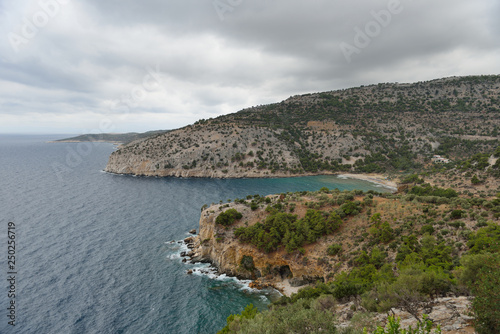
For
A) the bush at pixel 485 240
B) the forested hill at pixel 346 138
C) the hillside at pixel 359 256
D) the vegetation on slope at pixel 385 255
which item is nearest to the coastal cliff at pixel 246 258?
the hillside at pixel 359 256

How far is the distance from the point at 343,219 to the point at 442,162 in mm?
83007

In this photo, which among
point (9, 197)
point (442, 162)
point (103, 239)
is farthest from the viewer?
point (442, 162)

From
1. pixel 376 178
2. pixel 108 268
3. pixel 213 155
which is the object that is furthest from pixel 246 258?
pixel 376 178

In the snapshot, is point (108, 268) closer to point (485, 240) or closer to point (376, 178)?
point (485, 240)

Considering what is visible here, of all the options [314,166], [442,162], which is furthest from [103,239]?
[442,162]

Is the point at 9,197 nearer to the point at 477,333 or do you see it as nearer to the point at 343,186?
the point at 477,333

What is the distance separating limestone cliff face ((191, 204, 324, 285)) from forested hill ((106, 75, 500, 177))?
6205cm

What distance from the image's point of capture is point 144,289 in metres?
32.2

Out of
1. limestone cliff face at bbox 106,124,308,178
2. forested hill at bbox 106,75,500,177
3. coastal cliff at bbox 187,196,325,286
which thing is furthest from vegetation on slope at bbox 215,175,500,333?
forested hill at bbox 106,75,500,177

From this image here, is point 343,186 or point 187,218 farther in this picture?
point 343,186

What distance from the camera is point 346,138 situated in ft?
390

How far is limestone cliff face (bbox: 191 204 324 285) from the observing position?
33.0m

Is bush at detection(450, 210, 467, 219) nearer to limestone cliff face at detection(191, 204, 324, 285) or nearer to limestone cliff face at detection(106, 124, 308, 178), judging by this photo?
limestone cliff face at detection(191, 204, 324, 285)

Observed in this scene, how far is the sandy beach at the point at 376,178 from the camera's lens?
84250 millimetres
